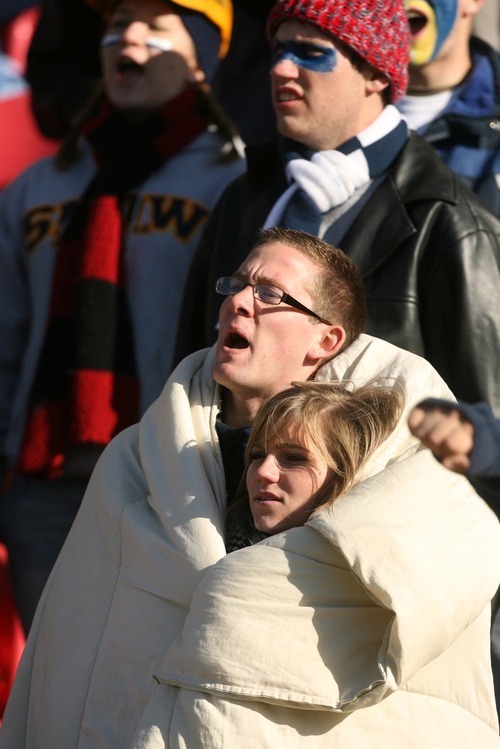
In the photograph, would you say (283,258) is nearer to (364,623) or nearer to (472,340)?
(472,340)

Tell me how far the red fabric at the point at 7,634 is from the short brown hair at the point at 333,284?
1780mm

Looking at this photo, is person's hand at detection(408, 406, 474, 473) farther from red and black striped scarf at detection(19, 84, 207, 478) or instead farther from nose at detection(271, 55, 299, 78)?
red and black striped scarf at detection(19, 84, 207, 478)

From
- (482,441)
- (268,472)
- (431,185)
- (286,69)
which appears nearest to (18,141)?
(286,69)

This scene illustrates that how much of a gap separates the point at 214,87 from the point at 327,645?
3043 mm

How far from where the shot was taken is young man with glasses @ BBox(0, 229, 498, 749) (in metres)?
3.26

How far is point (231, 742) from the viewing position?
298cm

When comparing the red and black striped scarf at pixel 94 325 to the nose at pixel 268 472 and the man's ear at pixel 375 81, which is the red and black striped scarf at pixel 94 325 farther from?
the nose at pixel 268 472

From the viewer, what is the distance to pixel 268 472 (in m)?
3.27

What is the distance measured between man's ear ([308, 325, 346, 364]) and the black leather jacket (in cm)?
38

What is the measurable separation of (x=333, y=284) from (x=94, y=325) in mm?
1357

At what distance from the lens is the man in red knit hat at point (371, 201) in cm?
404

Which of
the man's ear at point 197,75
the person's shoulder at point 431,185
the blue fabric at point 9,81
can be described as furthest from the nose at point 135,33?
the blue fabric at point 9,81

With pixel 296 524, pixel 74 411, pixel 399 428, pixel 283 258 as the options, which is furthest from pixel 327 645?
pixel 74 411

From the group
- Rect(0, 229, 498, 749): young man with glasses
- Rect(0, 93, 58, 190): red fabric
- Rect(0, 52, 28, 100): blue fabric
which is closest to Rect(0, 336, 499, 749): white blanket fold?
Rect(0, 229, 498, 749): young man with glasses
